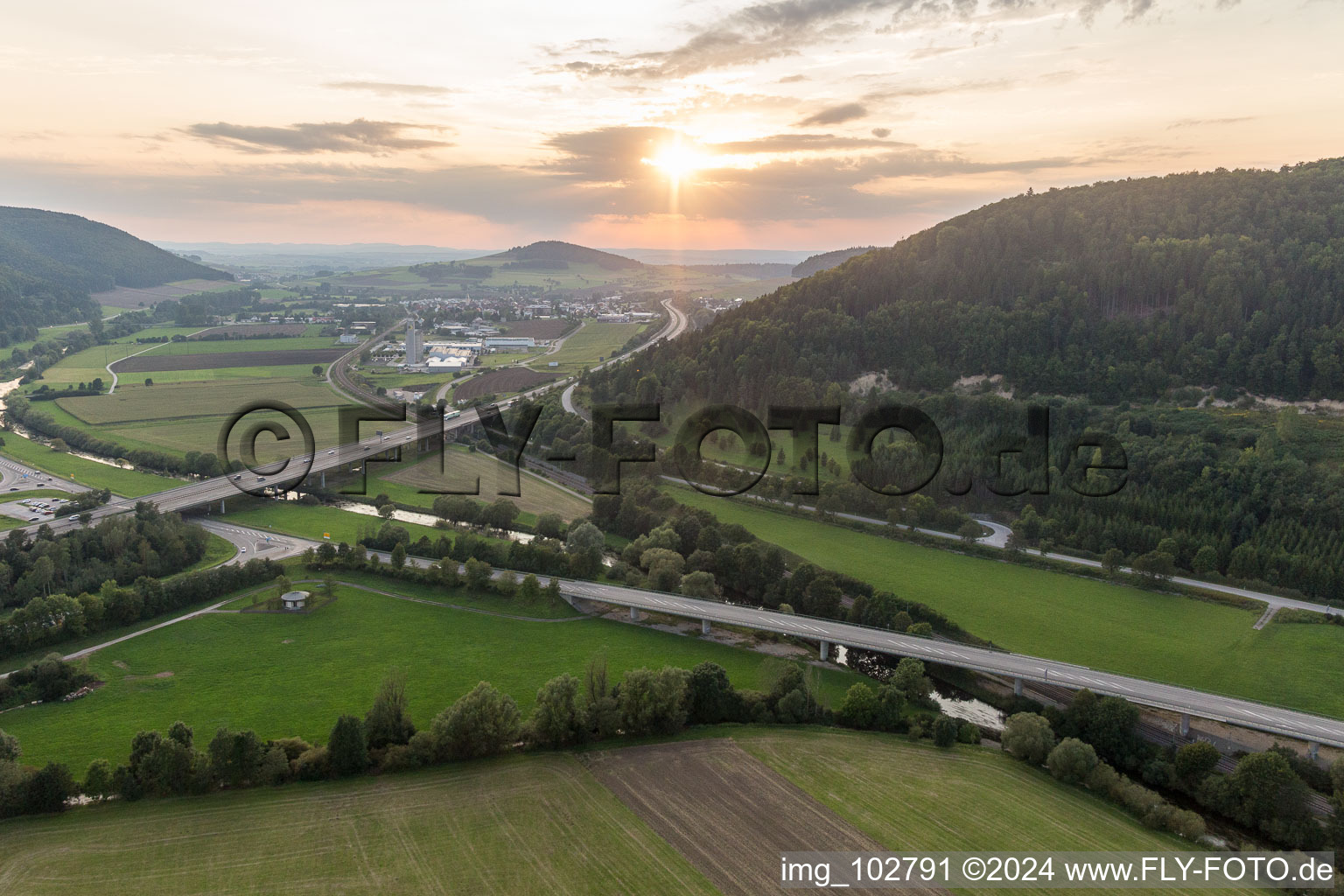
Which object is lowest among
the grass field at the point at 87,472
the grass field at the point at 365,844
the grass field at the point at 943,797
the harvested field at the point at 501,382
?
the grass field at the point at 365,844

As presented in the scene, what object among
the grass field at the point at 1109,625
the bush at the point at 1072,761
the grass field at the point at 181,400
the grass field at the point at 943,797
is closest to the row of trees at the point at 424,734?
the grass field at the point at 943,797

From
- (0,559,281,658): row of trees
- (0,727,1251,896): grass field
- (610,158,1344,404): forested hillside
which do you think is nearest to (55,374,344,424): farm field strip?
(610,158,1344,404): forested hillside

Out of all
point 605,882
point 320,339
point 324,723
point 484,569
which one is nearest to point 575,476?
point 484,569

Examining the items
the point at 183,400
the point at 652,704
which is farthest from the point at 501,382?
the point at 652,704

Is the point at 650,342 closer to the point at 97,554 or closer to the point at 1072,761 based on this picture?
the point at 97,554

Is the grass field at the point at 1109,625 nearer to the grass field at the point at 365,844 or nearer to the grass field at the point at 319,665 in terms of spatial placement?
the grass field at the point at 319,665
